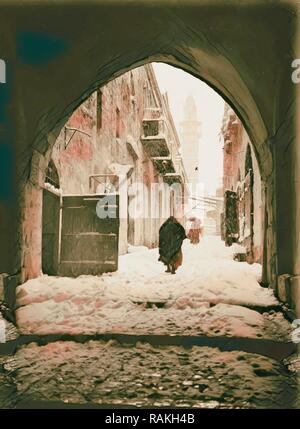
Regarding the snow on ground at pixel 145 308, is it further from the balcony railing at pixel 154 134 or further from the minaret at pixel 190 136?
the minaret at pixel 190 136

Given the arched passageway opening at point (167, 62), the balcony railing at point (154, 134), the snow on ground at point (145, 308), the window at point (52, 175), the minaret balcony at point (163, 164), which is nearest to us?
the snow on ground at point (145, 308)

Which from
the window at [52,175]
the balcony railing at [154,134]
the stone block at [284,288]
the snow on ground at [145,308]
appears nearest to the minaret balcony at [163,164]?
the balcony railing at [154,134]

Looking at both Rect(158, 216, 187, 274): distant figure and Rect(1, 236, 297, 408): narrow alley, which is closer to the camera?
Rect(1, 236, 297, 408): narrow alley

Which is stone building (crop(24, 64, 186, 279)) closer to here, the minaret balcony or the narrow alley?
the minaret balcony

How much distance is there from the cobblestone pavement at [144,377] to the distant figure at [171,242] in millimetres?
5014

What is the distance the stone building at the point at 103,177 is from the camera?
8438mm

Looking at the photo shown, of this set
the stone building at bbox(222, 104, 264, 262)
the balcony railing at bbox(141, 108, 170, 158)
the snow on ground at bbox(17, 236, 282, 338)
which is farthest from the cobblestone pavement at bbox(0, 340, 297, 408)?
the balcony railing at bbox(141, 108, 170, 158)

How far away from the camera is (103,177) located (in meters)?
13.1

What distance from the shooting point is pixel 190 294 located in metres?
6.14

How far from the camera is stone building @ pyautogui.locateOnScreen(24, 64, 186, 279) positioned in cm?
844

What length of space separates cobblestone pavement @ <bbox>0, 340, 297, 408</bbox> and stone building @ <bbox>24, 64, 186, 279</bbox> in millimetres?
2224

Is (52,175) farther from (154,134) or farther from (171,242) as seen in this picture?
(154,134)

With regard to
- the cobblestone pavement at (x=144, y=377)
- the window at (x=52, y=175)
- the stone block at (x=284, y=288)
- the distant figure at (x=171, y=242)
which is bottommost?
the cobblestone pavement at (x=144, y=377)

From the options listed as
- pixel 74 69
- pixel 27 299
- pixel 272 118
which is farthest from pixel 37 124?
pixel 272 118
